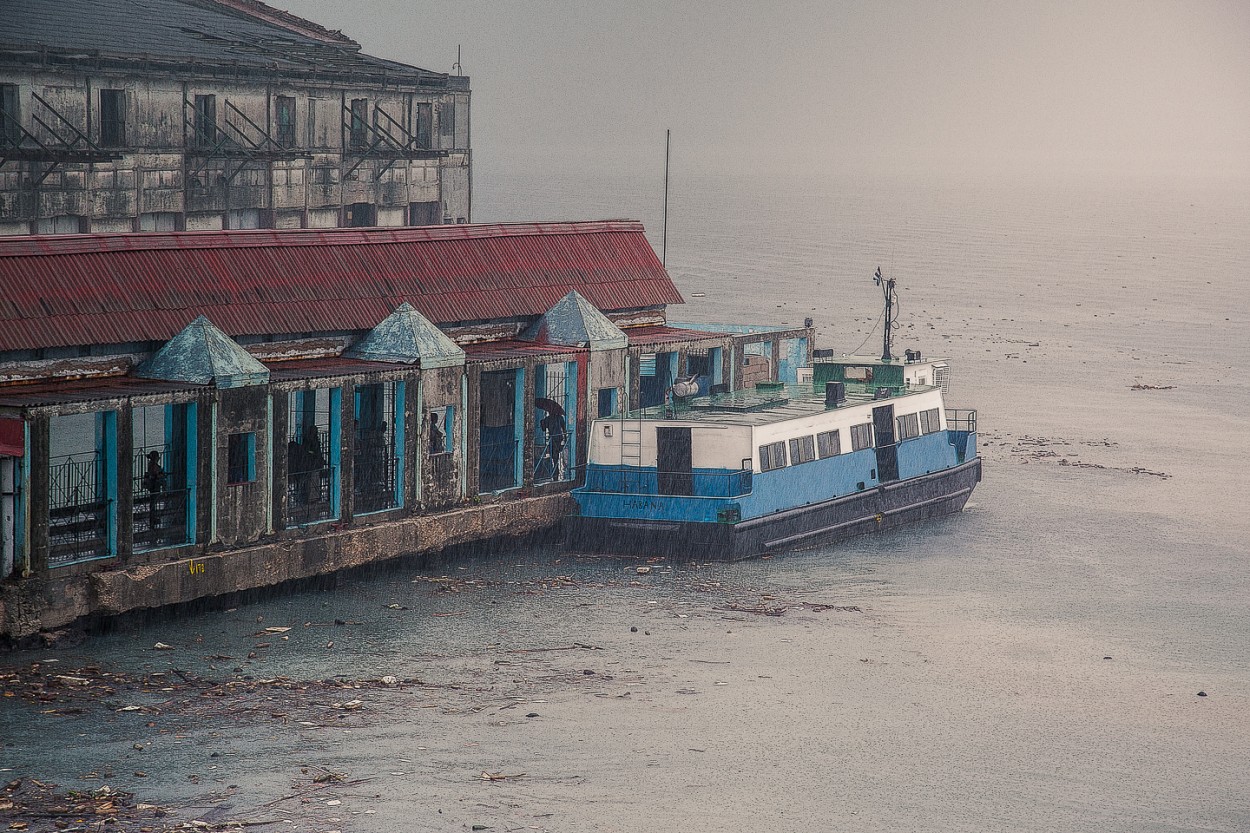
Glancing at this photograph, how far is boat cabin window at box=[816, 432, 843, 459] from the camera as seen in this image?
38.3m

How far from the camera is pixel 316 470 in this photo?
107 ft

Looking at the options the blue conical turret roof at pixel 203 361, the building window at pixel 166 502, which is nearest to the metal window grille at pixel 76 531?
the building window at pixel 166 502

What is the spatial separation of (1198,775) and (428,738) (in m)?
9.99

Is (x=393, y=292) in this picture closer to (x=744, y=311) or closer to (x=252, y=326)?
(x=252, y=326)

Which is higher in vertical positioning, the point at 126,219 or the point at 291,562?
the point at 126,219

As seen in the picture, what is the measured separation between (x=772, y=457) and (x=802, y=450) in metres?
1.13

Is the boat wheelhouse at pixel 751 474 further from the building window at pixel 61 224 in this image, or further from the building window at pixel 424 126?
the building window at pixel 424 126

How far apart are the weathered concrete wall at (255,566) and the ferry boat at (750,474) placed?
134cm

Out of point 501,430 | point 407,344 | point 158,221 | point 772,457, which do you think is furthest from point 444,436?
point 158,221

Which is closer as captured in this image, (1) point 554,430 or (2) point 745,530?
(2) point 745,530

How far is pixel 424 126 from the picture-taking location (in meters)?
67.9

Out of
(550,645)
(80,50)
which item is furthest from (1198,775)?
(80,50)

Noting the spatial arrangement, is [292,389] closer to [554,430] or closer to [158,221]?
[554,430]

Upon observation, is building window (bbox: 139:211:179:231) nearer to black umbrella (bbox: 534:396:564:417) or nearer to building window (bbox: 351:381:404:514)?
building window (bbox: 351:381:404:514)
